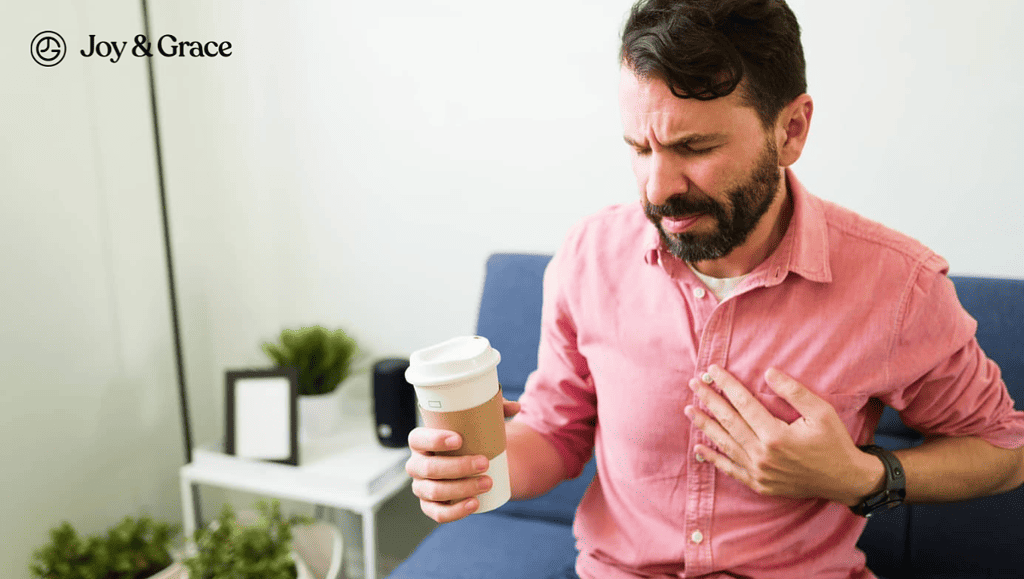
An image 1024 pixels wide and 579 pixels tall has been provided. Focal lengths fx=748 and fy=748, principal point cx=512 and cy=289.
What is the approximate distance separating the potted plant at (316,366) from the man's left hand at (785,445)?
1.13 meters

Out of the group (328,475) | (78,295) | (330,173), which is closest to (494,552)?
(328,475)

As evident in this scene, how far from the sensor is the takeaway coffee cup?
771 mm

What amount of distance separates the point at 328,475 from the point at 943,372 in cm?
127

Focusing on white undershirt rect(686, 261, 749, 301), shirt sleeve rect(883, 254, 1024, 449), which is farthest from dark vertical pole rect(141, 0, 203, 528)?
shirt sleeve rect(883, 254, 1024, 449)

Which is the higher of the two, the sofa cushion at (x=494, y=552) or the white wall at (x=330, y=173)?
the white wall at (x=330, y=173)

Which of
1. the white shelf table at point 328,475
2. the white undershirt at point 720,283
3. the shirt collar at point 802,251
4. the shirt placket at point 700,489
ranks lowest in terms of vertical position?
the white shelf table at point 328,475

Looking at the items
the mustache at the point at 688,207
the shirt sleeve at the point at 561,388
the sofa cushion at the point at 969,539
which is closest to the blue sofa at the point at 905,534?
the sofa cushion at the point at 969,539

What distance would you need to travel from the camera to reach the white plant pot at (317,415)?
6.22 ft

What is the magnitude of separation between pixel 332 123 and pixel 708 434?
1400mm

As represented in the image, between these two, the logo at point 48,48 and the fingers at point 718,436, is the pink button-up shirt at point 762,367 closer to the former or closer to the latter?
the fingers at point 718,436

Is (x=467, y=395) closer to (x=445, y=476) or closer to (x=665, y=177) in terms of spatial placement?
(x=445, y=476)

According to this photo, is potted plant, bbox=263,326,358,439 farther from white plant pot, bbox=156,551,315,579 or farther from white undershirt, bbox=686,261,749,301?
white undershirt, bbox=686,261,749,301

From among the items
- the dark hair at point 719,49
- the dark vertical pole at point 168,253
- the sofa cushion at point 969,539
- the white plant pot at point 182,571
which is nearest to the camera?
the dark hair at point 719,49

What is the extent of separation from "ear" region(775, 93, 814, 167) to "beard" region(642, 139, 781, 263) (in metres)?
0.02
